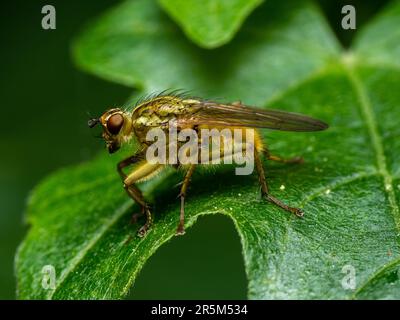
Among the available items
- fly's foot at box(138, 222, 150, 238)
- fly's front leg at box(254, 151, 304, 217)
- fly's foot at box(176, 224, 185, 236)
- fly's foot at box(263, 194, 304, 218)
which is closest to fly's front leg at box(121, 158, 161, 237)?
fly's foot at box(138, 222, 150, 238)

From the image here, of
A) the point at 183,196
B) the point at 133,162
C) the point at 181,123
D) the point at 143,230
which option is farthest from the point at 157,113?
the point at 143,230

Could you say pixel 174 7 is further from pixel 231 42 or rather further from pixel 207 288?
pixel 207 288

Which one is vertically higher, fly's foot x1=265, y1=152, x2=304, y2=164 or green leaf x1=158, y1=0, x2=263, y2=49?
green leaf x1=158, y1=0, x2=263, y2=49

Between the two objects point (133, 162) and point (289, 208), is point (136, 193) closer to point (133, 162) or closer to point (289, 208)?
point (133, 162)

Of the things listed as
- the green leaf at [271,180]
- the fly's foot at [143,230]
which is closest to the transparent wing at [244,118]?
the green leaf at [271,180]

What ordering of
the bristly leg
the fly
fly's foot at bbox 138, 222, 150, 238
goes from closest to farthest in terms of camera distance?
fly's foot at bbox 138, 222, 150, 238 < the fly < the bristly leg

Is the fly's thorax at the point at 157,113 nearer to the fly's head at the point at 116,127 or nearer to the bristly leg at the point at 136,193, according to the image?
the fly's head at the point at 116,127

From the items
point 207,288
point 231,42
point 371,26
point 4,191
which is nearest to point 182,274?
point 207,288

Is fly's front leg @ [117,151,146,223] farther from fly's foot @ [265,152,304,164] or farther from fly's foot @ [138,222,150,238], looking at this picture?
fly's foot @ [265,152,304,164]
